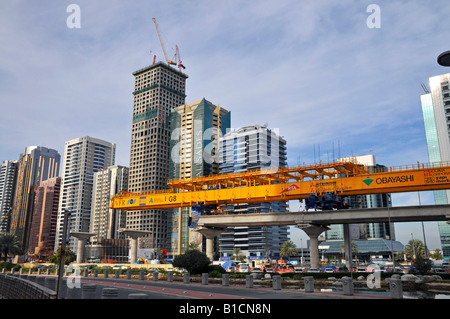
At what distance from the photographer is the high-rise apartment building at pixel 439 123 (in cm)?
13500

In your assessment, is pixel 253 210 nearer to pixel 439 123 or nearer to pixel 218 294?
pixel 439 123

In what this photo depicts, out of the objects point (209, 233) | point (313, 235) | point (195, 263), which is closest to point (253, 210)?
point (209, 233)

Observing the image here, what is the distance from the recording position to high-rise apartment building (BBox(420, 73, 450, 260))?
135m

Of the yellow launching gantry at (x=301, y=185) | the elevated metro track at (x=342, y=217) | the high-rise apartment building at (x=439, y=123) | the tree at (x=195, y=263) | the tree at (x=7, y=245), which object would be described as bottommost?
the tree at (x=195, y=263)

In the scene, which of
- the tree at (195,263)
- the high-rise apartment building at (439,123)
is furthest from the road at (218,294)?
the high-rise apartment building at (439,123)

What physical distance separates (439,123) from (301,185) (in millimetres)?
107157

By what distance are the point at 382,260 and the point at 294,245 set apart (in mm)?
37405

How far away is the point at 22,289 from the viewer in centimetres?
2814

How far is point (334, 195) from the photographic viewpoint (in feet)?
182

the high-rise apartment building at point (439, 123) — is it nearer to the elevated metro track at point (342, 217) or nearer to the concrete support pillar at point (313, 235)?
the elevated metro track at point (342, 217)

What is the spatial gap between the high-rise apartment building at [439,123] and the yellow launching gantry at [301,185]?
8891 cm

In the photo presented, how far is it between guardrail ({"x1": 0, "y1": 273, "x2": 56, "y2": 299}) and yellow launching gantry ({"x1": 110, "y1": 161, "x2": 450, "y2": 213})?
33.4m
